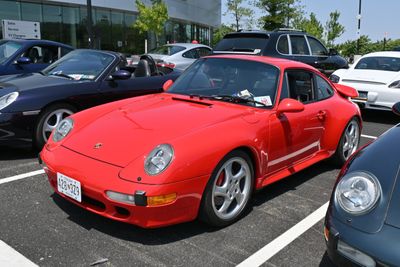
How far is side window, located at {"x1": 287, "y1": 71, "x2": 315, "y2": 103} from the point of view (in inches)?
170

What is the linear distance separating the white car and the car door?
4205 mm

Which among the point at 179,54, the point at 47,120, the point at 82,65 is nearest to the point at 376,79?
the point at 82,65

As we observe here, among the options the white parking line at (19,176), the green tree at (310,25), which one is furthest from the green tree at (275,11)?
the white parking line at (19,176)

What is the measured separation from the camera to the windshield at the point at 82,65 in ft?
19.3

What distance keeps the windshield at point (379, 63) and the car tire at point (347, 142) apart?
4.52m

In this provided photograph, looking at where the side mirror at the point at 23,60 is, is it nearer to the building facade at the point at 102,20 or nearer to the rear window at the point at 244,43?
the rear window at the point at 244,43

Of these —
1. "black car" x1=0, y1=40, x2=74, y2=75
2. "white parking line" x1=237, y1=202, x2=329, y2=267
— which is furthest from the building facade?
"white parking line" x1=237, y1=202, x2=329, y2=267

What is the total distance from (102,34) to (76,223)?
26166 mm

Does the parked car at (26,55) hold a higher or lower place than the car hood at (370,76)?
higher

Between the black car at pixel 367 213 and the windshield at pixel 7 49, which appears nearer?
the black car at pixel 367 213

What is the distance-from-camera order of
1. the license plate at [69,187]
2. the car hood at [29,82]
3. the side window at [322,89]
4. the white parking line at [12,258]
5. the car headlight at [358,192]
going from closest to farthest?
the car headlight at [358,192] → the white parking line at [12,258] → the license plate at [69,187] → the side window at [322,89] → the car hood at [29,82]

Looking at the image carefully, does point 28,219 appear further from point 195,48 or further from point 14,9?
point 14,9

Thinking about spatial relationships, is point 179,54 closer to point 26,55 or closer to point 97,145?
point 26,55

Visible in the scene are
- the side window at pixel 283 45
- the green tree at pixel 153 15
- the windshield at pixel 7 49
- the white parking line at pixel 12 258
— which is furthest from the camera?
the green tree at pixel 153 15
